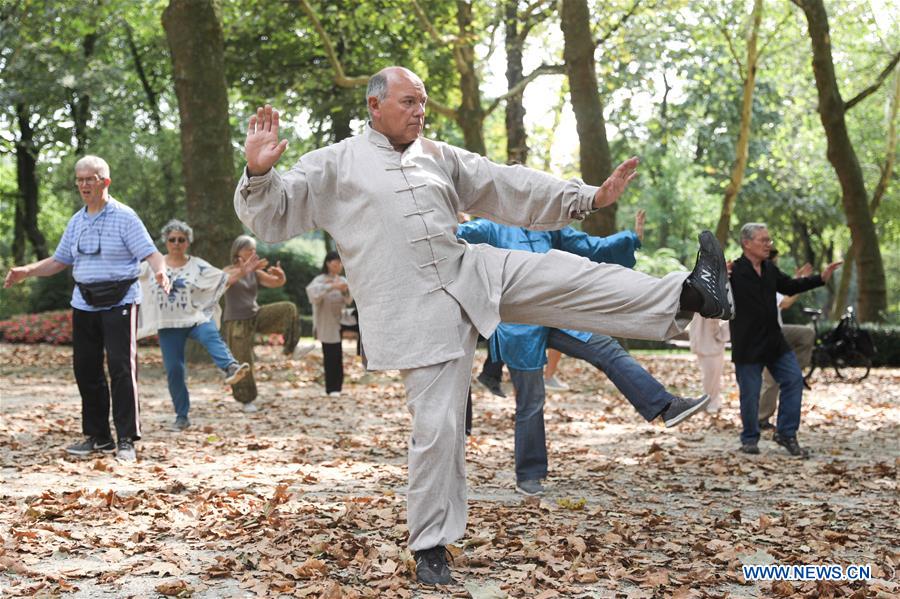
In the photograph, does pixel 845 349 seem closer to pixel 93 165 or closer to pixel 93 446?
pixel 93 446

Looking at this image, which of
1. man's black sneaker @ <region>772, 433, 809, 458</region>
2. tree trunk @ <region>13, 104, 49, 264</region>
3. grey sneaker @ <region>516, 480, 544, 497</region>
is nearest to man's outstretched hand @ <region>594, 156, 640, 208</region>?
grey sneaker @ <region>516, 480, 544, 497</region>

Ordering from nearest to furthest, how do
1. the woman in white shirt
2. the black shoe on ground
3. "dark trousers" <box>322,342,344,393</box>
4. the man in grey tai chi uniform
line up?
1. the man in grey tai chi uniform
2. the black shoe on ground
3. the woman in white shirt
4. "dark trousers" <box>322,342,344,393</box>

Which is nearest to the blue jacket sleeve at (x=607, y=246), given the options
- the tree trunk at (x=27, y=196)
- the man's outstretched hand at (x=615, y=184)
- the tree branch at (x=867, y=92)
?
the man's outstretched hand at (x=615, y=184)

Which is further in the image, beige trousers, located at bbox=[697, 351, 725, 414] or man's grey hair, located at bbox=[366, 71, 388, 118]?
beige trousers, located at bbox=[697, 351, 725, 414]

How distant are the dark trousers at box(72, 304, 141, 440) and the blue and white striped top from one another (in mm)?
114

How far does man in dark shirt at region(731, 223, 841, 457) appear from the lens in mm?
8992

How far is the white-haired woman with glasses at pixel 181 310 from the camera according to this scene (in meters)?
10.6

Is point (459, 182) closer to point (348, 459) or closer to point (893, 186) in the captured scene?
point (348, 459)

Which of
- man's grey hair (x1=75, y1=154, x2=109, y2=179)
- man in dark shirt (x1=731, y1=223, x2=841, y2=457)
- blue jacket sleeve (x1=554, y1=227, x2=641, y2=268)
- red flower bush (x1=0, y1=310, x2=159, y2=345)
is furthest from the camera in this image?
red flower bush (x1=0, y1=310, x2=159, y2=345)

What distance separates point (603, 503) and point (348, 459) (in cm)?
275

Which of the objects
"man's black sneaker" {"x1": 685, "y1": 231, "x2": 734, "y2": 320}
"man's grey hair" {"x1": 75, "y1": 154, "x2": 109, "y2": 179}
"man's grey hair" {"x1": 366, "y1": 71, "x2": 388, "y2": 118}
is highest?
"man's grey hair" {"x1": 366, "y1": 71, "x2": 388, "y2": 118}

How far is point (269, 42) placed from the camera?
2573 centimetres

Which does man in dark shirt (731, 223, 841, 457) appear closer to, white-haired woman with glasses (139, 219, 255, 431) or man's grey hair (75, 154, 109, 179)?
white-haired woman with glasses (139, 219, 255, 431)

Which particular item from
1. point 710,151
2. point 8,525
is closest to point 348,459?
point 8,525
